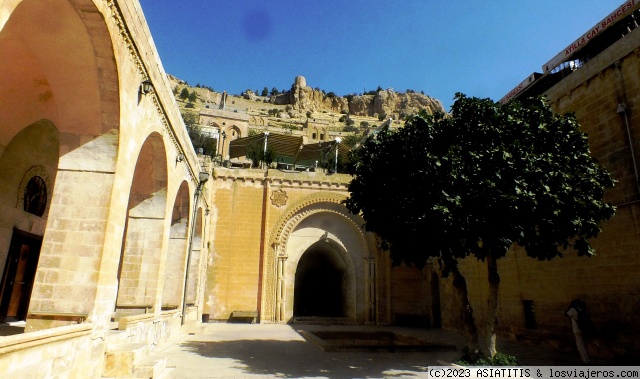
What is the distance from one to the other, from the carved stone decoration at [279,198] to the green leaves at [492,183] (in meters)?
10.1

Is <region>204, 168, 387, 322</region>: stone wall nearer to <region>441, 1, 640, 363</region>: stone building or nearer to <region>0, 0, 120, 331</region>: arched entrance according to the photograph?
<region>441, 1, 640, 363</region>: stone building

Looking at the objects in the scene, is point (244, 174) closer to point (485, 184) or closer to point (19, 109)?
point (19, 109)

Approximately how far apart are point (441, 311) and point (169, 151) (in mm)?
13550

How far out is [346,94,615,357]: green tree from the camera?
7.05 m

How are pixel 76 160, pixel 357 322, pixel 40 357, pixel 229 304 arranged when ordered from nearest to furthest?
1. pixel 40 357
2. pixel 76 160
3. pixel 229 304
4. pixel 357 322

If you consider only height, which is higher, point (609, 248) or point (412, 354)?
point (609, 248)

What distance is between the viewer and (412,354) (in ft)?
29.8

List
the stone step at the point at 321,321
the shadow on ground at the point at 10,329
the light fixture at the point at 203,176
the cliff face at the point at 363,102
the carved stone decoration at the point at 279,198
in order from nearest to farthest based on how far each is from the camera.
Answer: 1. the shadow on ground at the point at 10,329
2. the light fixture at the point at 203,176
3. the stone step at the point at 321,321
4. the carved stone decoration at the point at 279,198
5. the cliff face at the point at 363,102

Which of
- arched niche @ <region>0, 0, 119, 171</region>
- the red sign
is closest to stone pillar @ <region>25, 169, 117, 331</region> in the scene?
arched niche @ <region>0, 0, 119, 171</region>

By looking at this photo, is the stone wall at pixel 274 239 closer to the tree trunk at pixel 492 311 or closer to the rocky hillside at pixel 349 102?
the tree trunk at pixel 492 311

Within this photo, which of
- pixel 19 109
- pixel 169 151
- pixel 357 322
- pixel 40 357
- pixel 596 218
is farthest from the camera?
pixel 357 322

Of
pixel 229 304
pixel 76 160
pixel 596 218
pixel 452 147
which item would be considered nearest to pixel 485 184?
pixel 452 147

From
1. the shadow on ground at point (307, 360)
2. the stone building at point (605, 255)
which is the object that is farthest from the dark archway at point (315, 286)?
the shadow on ground at point (307, 360)

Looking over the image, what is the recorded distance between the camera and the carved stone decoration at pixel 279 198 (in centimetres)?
1786
